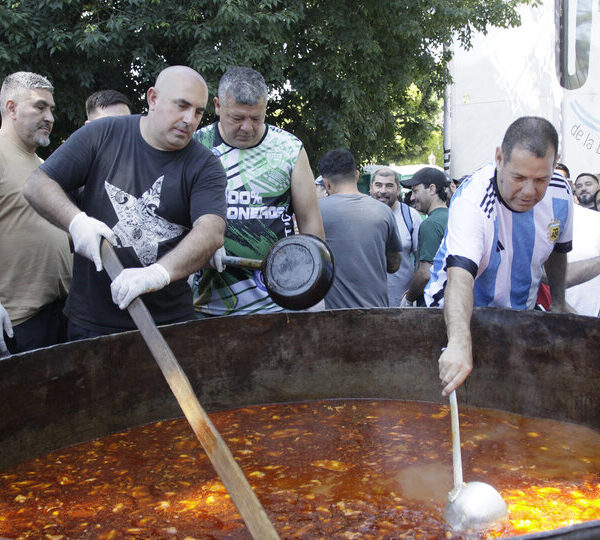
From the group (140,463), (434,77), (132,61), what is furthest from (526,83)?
(140,463)

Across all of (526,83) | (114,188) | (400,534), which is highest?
(526,83)

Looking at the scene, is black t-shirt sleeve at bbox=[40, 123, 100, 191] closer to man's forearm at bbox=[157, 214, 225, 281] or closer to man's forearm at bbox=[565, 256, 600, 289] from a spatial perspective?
man's forearm at bbox=[157, 214, 225, 281]

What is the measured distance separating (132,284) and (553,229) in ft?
5.67

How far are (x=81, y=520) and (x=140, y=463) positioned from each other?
1.21 ft

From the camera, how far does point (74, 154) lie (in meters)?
2.53

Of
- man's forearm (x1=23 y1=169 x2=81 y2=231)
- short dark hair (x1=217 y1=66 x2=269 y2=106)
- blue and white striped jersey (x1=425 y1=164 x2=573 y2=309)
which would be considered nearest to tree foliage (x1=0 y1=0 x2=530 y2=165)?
short dark hair (x1=217 y1=66 x2=269 y2=106)

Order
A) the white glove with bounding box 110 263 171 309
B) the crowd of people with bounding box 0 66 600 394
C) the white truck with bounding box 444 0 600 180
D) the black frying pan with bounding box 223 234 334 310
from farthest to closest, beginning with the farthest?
the white truck with bounding box 444 0 600 180 < the black frying pan with bounding box 223 234 334 310 < the crowd of people with bounding box 0 66 600 394 < the white glove with bounding box 110 263 171 309

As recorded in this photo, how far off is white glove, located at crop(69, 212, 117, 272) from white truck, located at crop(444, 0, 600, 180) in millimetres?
6889

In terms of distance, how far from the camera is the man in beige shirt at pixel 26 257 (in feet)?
10.3

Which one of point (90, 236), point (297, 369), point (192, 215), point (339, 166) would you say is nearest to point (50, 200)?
point (90, 236)

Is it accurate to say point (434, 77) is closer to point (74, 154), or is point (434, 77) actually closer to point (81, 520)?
point (74, 154)

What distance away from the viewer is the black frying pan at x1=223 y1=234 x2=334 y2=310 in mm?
2781

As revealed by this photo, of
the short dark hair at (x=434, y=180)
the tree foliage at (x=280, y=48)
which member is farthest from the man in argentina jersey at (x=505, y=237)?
the tree foliage at (x=280, y=48)

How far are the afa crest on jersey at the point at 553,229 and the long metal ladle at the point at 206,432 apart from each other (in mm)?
1692
